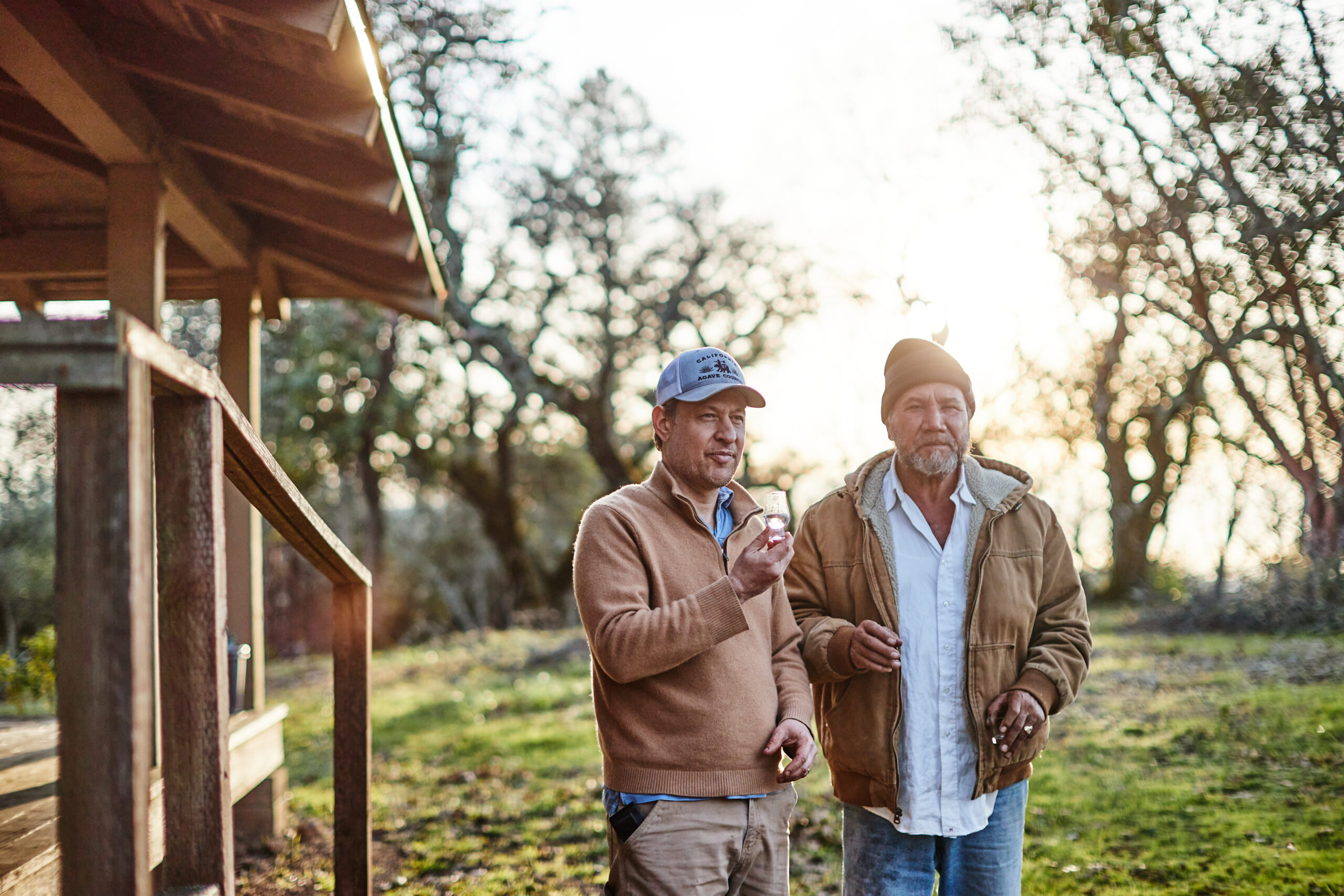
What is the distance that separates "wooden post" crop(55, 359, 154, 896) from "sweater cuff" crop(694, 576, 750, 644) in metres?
1.10

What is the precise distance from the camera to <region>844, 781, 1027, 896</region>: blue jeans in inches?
101

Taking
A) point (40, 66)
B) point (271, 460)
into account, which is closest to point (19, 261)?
point (40, 66)

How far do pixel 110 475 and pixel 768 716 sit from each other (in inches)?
59.8

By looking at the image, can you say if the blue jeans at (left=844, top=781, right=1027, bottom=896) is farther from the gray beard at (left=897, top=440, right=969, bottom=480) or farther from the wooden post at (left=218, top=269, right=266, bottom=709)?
the wooden post at (left=218, top=269, right=266, bottom=709)

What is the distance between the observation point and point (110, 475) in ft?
4.96

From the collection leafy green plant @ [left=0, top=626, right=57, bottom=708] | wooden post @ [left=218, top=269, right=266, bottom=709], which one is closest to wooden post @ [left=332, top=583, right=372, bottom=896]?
wooden post @ [left=218, top=269, right=266, bottom=709]

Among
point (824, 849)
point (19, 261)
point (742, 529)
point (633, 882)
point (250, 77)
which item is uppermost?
point (250, 77)

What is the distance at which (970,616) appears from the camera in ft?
8.43

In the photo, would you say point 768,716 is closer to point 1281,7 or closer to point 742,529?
point 742,529

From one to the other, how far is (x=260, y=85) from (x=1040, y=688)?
330 cm

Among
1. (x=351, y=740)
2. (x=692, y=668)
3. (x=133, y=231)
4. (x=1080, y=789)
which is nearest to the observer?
(x=692, y=668)

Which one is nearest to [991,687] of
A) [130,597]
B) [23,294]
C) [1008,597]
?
[1008,597]

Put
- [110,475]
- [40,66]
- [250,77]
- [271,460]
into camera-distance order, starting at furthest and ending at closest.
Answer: [250,77] < [40,66] < [271,460] < [110,475]

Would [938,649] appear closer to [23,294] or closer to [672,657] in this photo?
[672,657]
